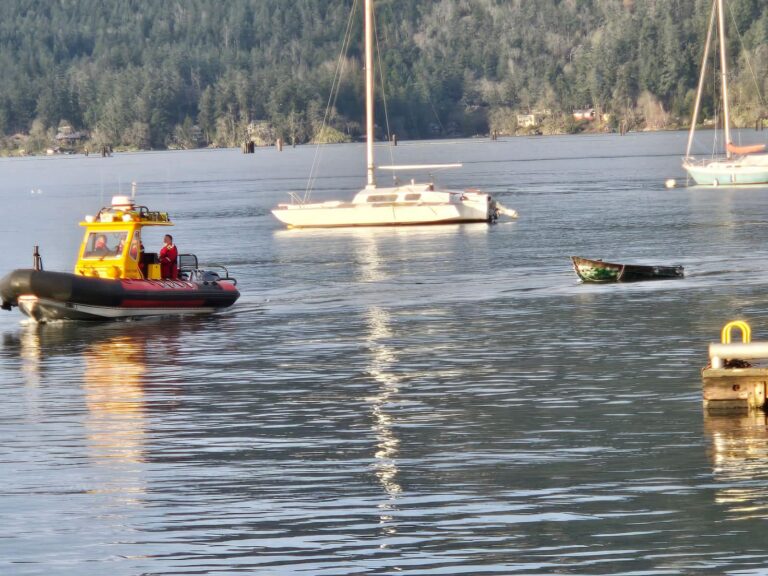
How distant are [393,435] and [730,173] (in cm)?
8654

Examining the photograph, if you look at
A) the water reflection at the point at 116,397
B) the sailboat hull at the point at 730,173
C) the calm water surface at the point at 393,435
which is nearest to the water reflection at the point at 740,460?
the calm water surface at the point at 393,435

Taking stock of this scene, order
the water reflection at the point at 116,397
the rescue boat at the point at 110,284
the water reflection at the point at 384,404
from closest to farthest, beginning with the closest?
the water reflection at the point at 384,404, the water reflection at the point at 116,397, the rescue boat at the point at 110,284

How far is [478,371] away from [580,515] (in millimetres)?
12337

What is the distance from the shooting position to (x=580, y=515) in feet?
62.2

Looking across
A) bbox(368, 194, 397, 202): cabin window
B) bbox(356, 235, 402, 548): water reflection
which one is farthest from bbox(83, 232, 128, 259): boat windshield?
bbox(368, 194, 397, 202): cabin window

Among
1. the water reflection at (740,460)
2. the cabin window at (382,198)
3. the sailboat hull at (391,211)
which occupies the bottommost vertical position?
the water reflection at (740,460)

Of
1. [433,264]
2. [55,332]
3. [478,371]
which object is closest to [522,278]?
[433,264]

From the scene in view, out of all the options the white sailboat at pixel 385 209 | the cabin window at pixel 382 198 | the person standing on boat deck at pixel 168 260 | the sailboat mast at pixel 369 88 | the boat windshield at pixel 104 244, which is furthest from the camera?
the cabin window at pixel 382 198

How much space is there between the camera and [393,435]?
966 inches

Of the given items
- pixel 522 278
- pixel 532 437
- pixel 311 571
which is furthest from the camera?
pixel 522 278

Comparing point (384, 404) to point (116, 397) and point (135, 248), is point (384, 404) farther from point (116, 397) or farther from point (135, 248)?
point (135, 248)

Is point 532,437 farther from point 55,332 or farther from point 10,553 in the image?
point 55,332

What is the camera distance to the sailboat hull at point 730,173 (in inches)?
4173

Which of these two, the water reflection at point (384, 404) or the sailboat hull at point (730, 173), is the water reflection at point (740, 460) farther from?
the sailboat hull at point (730, 173)
